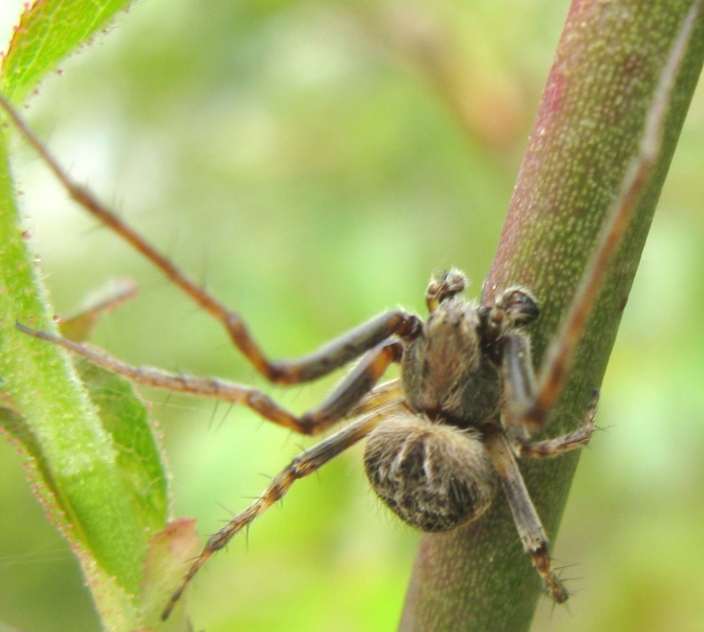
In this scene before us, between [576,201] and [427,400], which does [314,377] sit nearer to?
[427,400]

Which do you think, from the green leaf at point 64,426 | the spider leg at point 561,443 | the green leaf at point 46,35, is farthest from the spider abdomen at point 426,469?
the green leaf at point 46,35

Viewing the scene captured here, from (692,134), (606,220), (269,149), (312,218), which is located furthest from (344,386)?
(269,149)

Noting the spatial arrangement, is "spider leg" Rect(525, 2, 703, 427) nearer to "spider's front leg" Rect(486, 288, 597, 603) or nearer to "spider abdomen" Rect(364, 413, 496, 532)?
"spider's front leg" Rect(486, 288, 597, 603)

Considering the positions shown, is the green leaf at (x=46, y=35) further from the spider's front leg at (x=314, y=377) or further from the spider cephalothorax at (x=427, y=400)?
the spider's front leg at (x=314, y=377)

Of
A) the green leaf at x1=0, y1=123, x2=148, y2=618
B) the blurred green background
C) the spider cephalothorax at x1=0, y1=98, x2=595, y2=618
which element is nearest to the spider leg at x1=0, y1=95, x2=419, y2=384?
the spider cephalothorax at x1=0, y1=98, x2=595, y2=618

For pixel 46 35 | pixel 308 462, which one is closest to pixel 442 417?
pixel 308 462

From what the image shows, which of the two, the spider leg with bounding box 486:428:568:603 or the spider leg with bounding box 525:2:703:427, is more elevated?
the spider leg with bounding box 525:2:703:427
